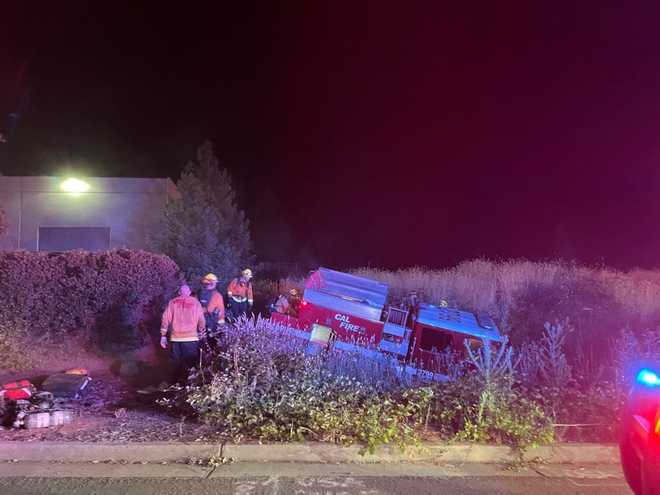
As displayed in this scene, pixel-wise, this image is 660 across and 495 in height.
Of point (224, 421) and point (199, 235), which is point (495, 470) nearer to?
point (224, 421)

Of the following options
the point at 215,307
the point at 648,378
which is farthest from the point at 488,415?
the point at 215,307

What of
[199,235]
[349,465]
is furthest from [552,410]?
[199,235]

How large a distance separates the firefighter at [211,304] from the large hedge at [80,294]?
3.47 ft

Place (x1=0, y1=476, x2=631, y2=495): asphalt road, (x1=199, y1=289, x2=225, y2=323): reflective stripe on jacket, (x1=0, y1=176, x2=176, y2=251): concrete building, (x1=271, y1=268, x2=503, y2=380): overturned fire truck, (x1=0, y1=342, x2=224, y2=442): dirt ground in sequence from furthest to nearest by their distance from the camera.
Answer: (x1=0, y1=176, x2=176, y2=251): concrete building, (x1=199, y1=289, x2=225, y2=323): reflective stripe on jacket, (x1=271, y1=268, x2=503, y2=380): overturned fire truck, (x1=0, y1=342, x2=224, y2=442): dirt ground, (x1=0, y1=476, x2=631, y2=495): asphalt road

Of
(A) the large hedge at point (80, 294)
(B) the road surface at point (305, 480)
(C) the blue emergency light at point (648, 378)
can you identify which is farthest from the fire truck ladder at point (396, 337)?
(C) the blue emergency light at point (648, 378)

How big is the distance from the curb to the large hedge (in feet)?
12.1

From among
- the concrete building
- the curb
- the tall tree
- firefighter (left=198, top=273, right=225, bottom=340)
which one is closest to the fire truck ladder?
firefighter (left=198, top=273, right=225, bottom=340)

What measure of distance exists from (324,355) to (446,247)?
24482mm

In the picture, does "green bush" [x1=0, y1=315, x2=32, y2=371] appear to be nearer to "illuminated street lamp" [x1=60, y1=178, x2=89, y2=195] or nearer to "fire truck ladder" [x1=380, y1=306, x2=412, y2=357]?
"fire truck ladder" [x1=380, y1=306, x2=412, y2=357]

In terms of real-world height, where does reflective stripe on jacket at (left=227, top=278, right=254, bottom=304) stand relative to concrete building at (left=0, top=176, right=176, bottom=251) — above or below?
below

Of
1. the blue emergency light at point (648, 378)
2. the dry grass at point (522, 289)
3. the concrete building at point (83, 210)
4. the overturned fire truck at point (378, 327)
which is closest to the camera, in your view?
the blue emergency light at point (648, 378)

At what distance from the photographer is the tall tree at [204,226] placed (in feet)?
46.4

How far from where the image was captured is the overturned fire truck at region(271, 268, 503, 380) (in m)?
8.03

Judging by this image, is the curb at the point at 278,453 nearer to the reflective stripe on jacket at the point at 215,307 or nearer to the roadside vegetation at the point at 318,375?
the roadside vegetation at the point at 318,375
